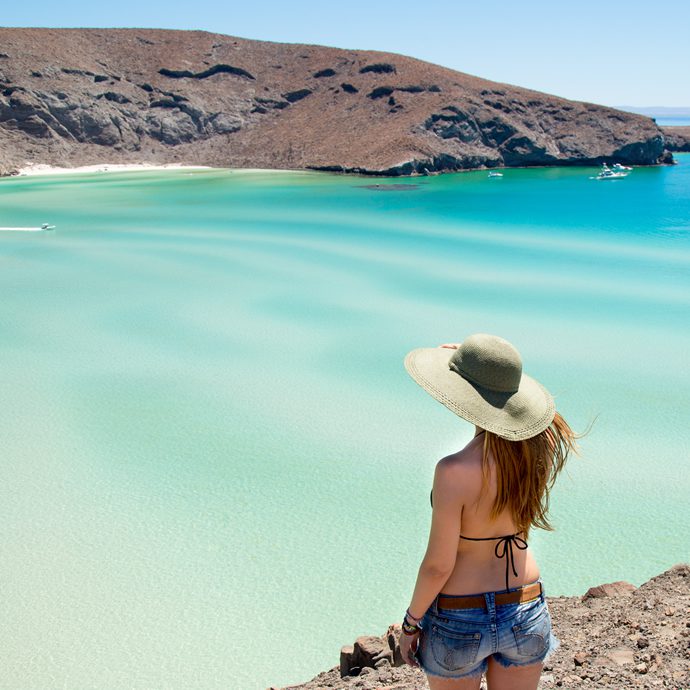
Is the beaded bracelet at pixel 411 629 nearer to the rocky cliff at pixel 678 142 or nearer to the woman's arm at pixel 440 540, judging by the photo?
the woman's arm at pixel 440 540

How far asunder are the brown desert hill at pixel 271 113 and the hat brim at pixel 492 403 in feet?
169

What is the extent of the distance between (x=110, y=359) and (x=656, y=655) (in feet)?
30.7

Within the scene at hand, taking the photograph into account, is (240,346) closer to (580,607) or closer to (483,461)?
(580,607)

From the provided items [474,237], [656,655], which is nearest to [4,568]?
[656,655]

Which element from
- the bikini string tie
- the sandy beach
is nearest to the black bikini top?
the bikini string tie

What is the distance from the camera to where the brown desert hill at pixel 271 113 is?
58.5 m

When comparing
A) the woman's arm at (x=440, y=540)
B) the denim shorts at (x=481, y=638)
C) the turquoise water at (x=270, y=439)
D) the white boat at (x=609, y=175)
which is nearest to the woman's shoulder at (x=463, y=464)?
the woman's arm at (x=440, y=540)

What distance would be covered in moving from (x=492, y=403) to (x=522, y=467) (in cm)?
22

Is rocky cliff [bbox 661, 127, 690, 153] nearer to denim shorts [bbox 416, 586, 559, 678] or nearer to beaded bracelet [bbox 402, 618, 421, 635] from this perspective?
denim shorts [bbox 416, 586, 559, 678]

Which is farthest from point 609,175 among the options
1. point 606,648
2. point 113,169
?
point 606,648

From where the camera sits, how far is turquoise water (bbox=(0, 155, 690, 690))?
18.0 feet

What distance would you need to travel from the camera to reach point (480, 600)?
92.0 inches

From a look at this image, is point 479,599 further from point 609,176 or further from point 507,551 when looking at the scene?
point 609,176

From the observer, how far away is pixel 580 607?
182 inches
